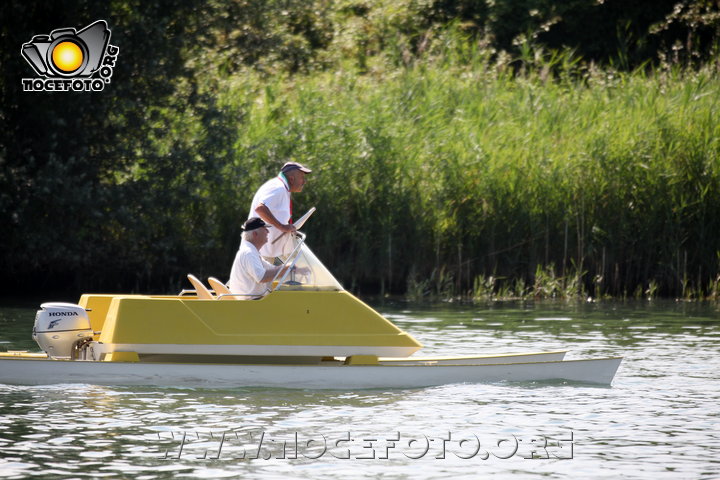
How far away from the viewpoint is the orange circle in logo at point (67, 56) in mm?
18172

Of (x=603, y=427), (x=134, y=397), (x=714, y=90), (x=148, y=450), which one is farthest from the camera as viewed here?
(x=714, y=90)

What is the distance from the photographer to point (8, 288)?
18344 millimetres

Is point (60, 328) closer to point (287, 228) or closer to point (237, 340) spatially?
point (237, 340)

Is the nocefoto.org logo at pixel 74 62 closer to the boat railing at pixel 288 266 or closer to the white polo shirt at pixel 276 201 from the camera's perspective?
the white polo shirt at pixel 276 201

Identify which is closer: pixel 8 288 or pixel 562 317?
pixel 562 317

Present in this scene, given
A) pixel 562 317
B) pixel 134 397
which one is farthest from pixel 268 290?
pixel 562 317

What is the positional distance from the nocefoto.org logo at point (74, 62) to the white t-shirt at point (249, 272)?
30.2ft

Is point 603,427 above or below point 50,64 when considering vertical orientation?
below

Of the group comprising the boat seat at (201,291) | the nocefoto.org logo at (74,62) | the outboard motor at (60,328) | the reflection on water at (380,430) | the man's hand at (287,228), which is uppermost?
the nocefoto.org logo at (74,62)

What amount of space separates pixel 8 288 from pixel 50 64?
3525 mm

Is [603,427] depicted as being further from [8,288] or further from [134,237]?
[8,288]

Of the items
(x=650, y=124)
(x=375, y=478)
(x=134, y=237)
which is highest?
(x=650, y=124)

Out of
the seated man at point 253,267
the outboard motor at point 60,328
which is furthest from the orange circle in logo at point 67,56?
the seated man at point 253,267

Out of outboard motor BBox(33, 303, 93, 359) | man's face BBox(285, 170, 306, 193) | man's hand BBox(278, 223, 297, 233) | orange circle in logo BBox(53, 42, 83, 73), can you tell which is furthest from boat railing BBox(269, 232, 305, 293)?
orange circle in logo BBox(53, 42, 83, 73)
